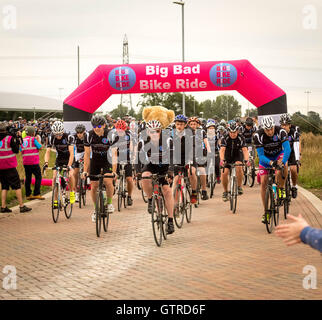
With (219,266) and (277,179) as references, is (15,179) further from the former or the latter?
(219,266)

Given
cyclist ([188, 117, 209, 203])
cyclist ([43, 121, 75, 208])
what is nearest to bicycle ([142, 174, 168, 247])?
cyclist ([43, 121, 75, 208])

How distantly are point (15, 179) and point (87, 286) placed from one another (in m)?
6.86

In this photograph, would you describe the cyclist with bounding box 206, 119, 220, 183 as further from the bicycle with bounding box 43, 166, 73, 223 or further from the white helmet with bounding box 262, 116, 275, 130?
the white helmet with bounding box 262, 116, 275, 130

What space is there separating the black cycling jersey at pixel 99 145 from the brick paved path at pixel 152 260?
4.49ft

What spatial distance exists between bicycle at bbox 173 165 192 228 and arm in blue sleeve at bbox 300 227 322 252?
7537 millimetres

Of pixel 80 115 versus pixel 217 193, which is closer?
pixel 217 193

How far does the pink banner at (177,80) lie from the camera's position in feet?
60.5

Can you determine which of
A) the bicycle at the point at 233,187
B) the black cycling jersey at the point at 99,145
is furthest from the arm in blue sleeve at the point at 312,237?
the bicycle at the point at 233,187

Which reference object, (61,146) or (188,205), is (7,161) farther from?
(188,205)

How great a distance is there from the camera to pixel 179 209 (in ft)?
36.9

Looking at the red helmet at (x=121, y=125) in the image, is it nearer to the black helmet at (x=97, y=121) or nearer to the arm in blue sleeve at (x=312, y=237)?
the black helmet at (x=97, y=121)

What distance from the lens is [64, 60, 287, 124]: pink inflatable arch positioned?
60.0 ft
